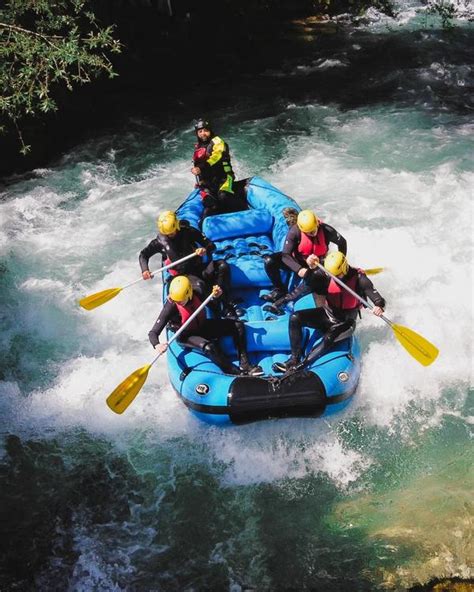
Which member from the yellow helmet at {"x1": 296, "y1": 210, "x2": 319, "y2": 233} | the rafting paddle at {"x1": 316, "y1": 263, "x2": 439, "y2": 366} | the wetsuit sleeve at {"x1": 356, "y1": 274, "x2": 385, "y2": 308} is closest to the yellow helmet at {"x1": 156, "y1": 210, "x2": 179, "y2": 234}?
the yellow helmet at {"x1": 296, "y1": 210, "x2": 319, "y2": 233}

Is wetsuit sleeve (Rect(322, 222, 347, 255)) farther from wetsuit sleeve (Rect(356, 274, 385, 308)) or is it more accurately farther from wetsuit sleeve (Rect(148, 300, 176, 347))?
wetsuit sleeve (Rect(148, 300, 176, 347))

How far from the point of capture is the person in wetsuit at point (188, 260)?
6.01 m

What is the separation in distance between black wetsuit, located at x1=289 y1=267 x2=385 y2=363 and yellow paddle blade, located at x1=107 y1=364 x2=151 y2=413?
1378mm

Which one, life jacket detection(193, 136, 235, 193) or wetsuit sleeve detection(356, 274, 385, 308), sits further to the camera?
life jacket detection(193, 136, 235, 193)

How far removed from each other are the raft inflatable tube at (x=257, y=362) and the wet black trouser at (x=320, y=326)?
0.09m

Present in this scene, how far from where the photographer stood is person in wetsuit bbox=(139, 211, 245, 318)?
6.01 metres

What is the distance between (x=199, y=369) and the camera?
5223mm

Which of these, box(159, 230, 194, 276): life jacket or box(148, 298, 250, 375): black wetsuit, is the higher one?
box(159, 230, 194, 276): life jacket

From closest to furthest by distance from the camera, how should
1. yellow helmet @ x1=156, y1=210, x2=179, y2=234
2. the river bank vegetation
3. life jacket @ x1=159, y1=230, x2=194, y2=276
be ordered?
yellow helmet @ x1=156, y1=210, x2=179, y2=234
life jacket @ x1=159, y1=230, x2=194, y2=276
the river bank vegetation

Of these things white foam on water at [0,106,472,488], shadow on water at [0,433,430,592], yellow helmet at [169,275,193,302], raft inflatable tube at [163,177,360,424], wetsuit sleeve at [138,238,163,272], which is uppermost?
yellow helmet at [169,275,193,302]

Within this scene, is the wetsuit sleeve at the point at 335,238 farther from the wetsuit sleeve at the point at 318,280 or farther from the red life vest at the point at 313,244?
the wetsuit sleeve at the point at 318,280

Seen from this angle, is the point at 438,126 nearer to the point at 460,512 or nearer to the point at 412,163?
the point at 412,163

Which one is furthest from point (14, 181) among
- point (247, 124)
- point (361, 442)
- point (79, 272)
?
point (361, 442)

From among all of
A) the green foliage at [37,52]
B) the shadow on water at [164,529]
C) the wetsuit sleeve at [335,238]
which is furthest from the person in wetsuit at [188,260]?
the green foliage at [37,52]
